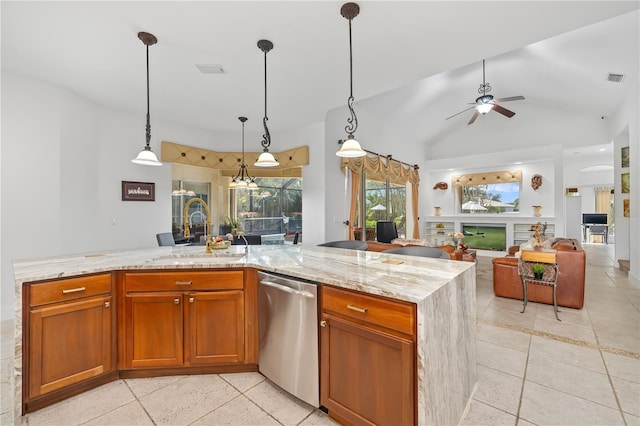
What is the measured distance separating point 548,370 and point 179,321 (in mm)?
2850

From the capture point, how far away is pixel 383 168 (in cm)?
643

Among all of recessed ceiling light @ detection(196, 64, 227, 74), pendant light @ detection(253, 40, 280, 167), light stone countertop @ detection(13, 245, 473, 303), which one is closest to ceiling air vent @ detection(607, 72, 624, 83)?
light stone countertop @ detection(13, 245, 473, 303)

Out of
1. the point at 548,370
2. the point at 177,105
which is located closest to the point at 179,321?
the point at 548,370

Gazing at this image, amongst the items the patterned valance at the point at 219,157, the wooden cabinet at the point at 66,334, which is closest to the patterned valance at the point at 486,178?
the patterned valance at the point at 219,157

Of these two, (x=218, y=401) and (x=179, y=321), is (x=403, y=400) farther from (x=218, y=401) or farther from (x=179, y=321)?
(x=179, y=321)

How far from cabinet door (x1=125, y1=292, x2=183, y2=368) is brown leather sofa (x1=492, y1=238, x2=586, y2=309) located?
4.08 metres

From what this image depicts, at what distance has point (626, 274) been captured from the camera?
5.12 m

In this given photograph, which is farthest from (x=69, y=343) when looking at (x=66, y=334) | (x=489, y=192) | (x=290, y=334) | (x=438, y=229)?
(x=489, y=192)

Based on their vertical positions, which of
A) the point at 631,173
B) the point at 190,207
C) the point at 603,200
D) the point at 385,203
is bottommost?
the point at 190,207

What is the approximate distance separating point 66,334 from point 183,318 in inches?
27.7

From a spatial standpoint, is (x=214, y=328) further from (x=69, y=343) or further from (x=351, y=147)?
(x=351, y=147)

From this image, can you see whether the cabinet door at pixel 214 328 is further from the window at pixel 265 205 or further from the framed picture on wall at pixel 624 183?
the framed picture on wall at pixel 624 183

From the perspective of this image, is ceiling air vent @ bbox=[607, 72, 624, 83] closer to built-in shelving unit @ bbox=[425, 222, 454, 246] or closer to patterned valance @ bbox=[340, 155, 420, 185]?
patterned valance @ bbox=[340, 155, 420, 185]

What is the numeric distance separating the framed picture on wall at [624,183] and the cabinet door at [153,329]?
7774mm
